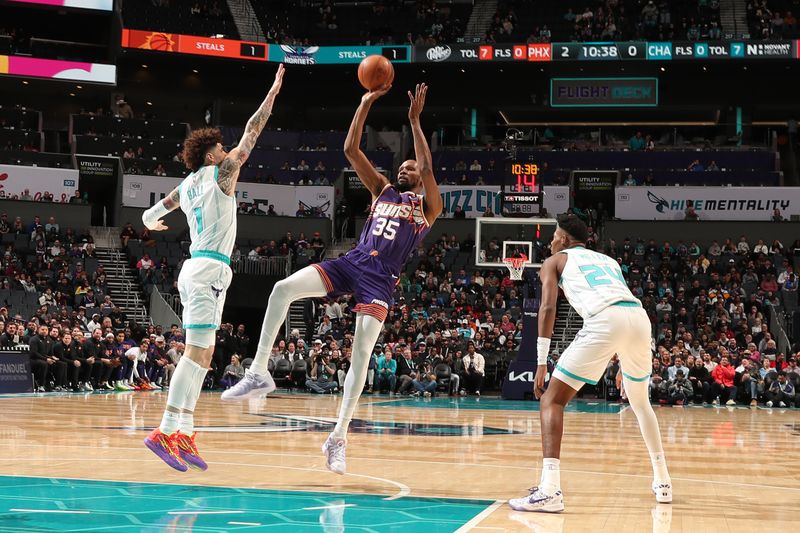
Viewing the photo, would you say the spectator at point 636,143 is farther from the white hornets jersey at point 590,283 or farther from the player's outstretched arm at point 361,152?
the white hornets jersey at point 590,283

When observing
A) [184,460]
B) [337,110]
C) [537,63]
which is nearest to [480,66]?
[537,63]

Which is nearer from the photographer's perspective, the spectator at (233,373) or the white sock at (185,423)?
the white sock at (185,423)

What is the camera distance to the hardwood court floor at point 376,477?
5.62 meters

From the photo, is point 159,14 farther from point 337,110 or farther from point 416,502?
point 416,502

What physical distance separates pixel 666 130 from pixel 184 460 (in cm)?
3987

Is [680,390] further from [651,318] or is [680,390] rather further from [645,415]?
[645,415]

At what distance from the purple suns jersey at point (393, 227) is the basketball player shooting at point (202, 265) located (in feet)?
3.74

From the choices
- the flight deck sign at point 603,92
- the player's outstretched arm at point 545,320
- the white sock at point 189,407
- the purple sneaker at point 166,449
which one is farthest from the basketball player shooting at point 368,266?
the flight deck sign at point 603,92

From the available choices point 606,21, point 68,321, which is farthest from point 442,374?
point 606,21

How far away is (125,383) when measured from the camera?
22406 mm

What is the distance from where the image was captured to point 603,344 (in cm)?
661

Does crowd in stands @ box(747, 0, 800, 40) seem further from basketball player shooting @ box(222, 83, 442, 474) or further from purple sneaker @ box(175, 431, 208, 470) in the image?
purple sneaker @ box(175, 431, 208, 470)

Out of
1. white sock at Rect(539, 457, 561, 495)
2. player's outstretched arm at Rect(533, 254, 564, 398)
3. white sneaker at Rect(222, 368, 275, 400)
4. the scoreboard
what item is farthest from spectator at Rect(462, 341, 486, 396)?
white sock at Rect(539, 457, 561, 495)

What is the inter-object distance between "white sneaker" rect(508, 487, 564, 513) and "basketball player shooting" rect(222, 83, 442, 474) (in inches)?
69.6
